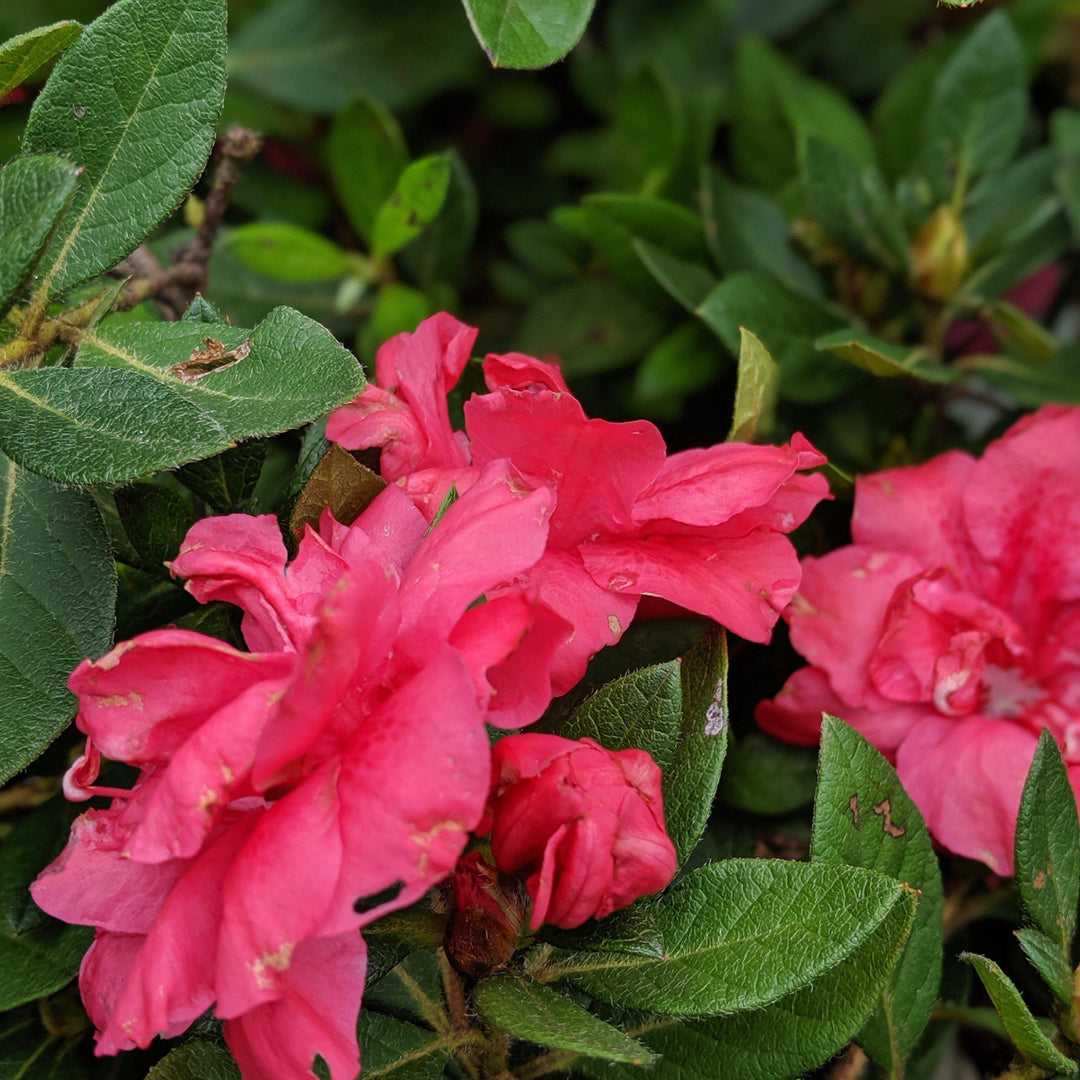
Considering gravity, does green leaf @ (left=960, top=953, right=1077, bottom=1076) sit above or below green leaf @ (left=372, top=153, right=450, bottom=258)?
below

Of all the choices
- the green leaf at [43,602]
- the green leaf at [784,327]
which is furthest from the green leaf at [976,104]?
the green leaf at [43,602]

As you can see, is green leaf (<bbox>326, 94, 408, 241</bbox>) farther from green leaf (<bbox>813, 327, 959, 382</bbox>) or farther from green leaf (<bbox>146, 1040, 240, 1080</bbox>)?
green leaf (<bbox>146, 1040, 240, 1080</bbox>)

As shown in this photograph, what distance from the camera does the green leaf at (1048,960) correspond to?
0.74 metres

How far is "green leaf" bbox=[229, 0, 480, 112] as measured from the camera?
148 centimetres

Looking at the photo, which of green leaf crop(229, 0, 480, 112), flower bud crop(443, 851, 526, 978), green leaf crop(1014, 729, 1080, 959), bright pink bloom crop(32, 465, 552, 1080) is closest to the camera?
bright pink bloom crop(32, 465, 552, 1080)

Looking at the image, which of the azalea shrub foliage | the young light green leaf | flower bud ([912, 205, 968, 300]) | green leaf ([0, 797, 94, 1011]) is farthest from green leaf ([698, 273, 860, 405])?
green leaf ([0, 797, 94, 1011])

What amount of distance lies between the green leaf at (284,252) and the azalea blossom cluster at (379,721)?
1.99ft

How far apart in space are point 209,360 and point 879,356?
57 centimetres

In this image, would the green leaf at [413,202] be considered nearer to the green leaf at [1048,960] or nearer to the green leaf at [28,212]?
the green leaf at [28,212]

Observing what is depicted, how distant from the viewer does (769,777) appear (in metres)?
0.91

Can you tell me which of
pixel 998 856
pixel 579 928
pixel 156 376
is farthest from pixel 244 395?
pixel 998 856

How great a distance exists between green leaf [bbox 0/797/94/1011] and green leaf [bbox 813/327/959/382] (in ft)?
2.41

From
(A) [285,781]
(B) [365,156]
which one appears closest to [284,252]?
(B) [365,156]

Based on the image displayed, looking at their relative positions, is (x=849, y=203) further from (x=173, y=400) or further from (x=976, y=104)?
(x=173, y=400)
